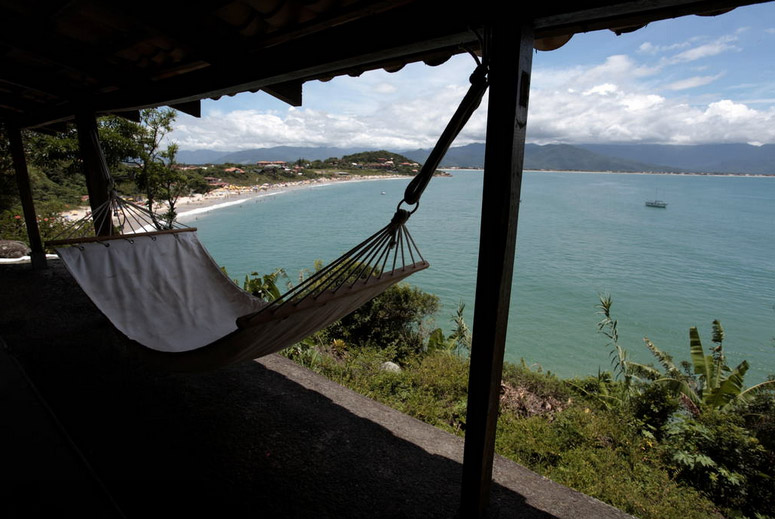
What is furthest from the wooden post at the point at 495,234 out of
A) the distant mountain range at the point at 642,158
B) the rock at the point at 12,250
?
the distant mountain range at the point at 642,158

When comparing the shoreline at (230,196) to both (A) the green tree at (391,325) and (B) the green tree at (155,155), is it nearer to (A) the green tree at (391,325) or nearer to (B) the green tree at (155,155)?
(B) the green tree at (155,155)

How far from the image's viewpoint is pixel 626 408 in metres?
3.43

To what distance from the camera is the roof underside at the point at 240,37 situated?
0.87 meters

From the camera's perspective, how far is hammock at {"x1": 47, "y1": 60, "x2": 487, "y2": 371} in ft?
3.59

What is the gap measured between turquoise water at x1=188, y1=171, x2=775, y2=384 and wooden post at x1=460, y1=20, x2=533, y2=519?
6347mm

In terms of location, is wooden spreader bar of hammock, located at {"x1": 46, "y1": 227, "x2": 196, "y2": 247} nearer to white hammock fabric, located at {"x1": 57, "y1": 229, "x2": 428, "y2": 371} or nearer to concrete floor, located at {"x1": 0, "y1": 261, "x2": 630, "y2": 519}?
white hammock fabric, located at {"x1": 57, "y1": 229, "x2": 428, "y2": 371}

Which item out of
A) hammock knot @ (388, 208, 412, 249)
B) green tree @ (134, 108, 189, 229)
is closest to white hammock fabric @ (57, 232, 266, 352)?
hammock knot @ (388, 208, 412, 249)

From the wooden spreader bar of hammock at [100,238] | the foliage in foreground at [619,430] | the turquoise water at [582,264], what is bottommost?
the turquoise water at [582,264]

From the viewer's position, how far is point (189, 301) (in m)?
2.08

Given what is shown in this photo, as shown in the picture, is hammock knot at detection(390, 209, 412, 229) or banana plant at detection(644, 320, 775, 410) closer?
hammock knot at detection(390, 209, 412, 229)

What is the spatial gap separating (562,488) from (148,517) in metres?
1.59

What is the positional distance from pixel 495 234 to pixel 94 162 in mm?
2683

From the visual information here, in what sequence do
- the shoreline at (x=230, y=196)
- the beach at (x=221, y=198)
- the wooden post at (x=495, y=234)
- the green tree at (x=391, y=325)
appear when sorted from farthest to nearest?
the shoreline at (x=230, y=196) → the beach at (x=221, y=198) → the green tree at (x=391, y=325) → the wooden post at (x=495, y=234)

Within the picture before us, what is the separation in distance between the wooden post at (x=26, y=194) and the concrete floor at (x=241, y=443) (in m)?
2.21
